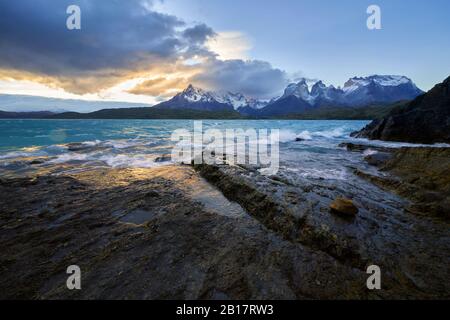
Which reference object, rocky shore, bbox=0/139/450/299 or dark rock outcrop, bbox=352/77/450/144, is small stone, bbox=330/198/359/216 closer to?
rocky shore, bbox=0/139/450/299

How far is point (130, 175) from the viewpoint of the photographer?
984 cm

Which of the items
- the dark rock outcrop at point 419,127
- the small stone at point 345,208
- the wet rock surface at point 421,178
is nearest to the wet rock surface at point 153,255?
the small stone at point 345,208

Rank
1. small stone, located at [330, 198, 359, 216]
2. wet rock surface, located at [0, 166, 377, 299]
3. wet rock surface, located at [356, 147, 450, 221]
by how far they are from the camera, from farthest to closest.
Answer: wet rock surface, located at [356, 147, 450, 221] → small stone, located at [330, 198, 359, 216] → wet rock surface, located at [0, 166, 377, 299]

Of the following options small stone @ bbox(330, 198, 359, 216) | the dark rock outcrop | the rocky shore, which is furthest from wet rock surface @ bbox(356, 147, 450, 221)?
the dark rock outcrop

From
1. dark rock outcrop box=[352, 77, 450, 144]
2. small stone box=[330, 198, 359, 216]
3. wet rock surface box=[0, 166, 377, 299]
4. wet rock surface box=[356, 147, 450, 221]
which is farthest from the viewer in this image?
dark rock outcrop box=[352, 77, 450, 144]

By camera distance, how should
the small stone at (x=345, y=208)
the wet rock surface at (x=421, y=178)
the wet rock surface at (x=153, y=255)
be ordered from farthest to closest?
the wet rock surface at (x=421, y=178)
the small stone at (x=345, y=208)
the wet rock surface at (x=153, y=255)

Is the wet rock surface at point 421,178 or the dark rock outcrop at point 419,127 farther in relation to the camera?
the dark rock outcrop at point 419,127

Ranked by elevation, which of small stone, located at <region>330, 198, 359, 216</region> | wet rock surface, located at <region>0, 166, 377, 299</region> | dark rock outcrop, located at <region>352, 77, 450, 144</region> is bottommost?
wet rock surface, located at <region>0, 166, 377, 299</region>

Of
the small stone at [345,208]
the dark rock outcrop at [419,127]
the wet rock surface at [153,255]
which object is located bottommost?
the wet rock surface at [153,255]

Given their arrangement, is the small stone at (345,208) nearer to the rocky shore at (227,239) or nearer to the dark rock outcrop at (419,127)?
the rocky shore at (227,239)

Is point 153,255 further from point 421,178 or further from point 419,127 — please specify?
point 419,127

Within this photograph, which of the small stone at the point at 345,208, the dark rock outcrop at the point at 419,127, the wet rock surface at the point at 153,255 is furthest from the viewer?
the dark rock outcrop at the point at 419,127
